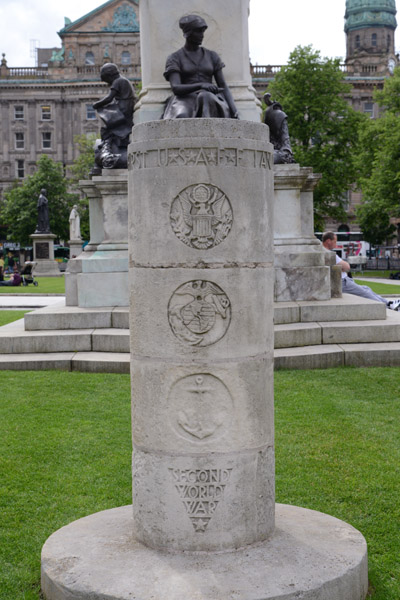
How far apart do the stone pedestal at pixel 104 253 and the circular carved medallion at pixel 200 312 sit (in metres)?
7.24

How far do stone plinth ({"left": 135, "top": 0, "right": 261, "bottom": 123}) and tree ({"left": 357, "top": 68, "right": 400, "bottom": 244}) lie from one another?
2750 centimetres

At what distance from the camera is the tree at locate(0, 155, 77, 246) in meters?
66.6

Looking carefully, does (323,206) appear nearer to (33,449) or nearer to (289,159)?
(289,159)

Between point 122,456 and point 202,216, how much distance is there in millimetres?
2812

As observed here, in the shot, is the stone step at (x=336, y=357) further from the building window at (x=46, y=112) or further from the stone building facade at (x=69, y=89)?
the building window at (x=46, y=112)

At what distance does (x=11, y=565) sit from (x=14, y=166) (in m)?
84.7

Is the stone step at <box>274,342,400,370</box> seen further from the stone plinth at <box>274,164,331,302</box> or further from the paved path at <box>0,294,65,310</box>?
the paved path at <box>0,294,65,310</box>

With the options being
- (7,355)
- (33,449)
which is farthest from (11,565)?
(7,355)

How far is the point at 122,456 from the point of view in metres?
5.82

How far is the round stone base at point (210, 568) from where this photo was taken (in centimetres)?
334

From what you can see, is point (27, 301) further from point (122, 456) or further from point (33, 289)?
point (122, 456)

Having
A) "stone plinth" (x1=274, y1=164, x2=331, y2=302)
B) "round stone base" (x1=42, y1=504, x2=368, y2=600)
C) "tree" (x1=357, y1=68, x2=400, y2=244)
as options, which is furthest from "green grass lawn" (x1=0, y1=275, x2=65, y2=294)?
"round stone base" (x1=42, y1=504, x2=368, y2=600)

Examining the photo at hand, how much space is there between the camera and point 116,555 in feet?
12.3

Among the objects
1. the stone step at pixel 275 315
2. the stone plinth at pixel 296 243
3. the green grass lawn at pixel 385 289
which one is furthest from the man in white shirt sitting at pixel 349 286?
the green grass lawn at pixel 385 289
